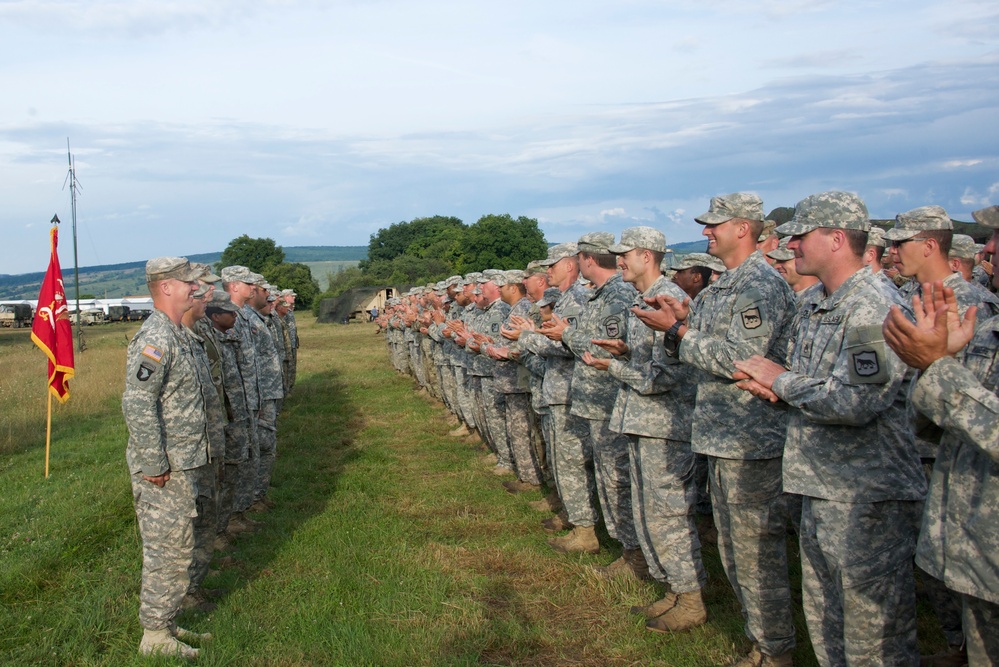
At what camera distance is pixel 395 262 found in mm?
75875

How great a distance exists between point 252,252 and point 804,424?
85.3 meters

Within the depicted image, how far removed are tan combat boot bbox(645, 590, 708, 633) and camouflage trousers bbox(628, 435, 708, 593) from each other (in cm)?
6

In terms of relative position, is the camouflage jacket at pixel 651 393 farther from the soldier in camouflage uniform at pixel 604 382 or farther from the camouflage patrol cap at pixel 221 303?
the camouflage patrol cap at pixel 221 303

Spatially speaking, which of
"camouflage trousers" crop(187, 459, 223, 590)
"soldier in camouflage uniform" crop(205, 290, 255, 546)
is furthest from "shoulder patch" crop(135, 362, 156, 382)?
"soldier in camouflage uniform" crop(205, 290, 255, 546)

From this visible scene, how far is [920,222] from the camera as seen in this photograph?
5.43 m

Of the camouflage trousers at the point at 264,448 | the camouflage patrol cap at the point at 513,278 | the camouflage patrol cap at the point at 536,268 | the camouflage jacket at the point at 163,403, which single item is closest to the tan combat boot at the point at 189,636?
the camouflage jacket at the point at 163,403

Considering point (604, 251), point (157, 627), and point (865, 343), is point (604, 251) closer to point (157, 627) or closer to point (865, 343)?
point (865, 343)

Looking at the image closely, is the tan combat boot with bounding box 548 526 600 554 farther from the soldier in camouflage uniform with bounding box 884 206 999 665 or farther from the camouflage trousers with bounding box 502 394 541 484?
the soldier in camouflage uniform with bounding box 884 206 999 665

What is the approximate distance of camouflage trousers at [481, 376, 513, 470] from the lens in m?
9.94

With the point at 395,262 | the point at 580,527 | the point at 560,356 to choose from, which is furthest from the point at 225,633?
the point at 395,262

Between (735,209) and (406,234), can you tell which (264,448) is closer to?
(735,209)

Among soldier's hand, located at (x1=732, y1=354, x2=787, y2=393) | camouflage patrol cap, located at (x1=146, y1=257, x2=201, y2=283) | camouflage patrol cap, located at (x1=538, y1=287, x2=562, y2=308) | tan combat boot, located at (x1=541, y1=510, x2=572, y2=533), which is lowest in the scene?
tan combat boot, located at (x1=541, y1=510, x2=572, y2=533)

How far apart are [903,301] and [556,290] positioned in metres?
4.82

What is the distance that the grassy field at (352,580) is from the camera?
5.03m
